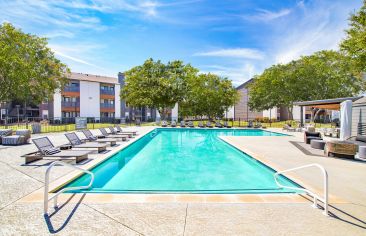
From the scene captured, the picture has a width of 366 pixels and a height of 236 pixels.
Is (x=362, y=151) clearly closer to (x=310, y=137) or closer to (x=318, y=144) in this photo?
(x=318, y=144)

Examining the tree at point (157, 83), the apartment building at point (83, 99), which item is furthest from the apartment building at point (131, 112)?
the tree at point (157, 83)

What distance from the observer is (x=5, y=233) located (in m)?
3.33

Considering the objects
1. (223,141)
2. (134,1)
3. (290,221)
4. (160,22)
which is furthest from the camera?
(160,22)

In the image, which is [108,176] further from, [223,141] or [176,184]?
[223,141]

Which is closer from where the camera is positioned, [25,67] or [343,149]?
[343,149]

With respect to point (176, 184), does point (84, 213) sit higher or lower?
higher

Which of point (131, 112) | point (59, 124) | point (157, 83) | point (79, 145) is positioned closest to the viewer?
point (79, 145)

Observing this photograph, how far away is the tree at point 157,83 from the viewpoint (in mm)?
35250

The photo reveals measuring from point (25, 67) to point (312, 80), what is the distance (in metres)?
40.0

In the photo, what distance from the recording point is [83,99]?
1852 inches

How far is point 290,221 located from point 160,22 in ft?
58.1

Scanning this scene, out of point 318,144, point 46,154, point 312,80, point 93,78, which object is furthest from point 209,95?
point 46,154

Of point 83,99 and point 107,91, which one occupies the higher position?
point 107,91

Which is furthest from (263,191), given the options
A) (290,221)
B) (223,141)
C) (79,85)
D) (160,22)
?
(79,85)
